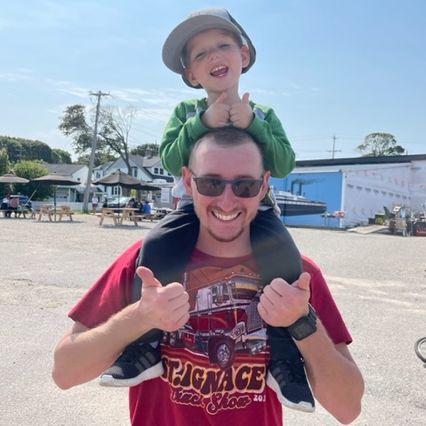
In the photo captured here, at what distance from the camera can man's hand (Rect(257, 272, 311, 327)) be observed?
1.56 meters

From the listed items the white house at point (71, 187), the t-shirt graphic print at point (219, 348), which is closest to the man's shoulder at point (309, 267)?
the t-shirt graphic print at point (219, 348)

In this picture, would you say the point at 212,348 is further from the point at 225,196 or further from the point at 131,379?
the point at 225,196

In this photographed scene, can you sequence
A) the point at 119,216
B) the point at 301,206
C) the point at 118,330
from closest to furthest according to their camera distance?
1. the point at 118,330
2. the point at 119,216
3. the point at 301,206

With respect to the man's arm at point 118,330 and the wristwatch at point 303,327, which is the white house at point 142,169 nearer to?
the man's arm at point 118,330

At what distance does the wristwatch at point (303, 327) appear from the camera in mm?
1626

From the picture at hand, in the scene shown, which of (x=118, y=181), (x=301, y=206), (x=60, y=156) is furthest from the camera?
(x=60, y=156)

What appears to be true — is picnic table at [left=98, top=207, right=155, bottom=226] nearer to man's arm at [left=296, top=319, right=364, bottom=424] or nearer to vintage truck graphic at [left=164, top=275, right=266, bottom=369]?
vintage truck graphic at [left=164, top=275, right=266, bottom=369]

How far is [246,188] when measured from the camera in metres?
1.87

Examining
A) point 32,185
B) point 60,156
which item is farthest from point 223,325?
point 60,156

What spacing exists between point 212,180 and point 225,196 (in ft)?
0.28

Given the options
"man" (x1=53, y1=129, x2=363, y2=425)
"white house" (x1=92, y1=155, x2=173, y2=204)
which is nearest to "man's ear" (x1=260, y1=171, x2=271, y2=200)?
"man" (x1=53, y1=129, x2=363, y2=425)

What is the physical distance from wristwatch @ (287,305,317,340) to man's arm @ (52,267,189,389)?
38cm

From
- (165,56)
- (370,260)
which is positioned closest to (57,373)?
(165,56)

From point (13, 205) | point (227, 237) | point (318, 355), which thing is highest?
point (227, 237)
